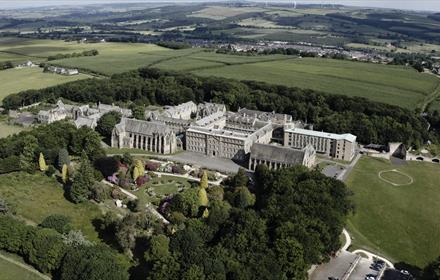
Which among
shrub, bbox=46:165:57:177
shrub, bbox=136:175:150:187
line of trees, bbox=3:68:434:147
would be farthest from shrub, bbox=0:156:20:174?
line of trees, bbox=3:68:434:147

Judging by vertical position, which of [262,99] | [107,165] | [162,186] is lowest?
[262,99]

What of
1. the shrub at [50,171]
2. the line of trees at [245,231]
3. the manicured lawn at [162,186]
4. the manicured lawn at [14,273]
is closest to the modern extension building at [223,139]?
the manicured lawn at [162,186]

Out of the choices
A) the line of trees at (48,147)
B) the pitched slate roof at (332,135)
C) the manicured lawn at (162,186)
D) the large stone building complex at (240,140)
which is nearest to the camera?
the manicured lawn at (162,186)

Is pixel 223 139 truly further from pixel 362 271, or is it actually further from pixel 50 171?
pixel 362 271

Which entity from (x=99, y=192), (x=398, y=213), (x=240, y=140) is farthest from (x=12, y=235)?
(x=398, y=213)

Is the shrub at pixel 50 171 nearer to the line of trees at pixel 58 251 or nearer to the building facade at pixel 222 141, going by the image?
the line of trees at pixel 58 251

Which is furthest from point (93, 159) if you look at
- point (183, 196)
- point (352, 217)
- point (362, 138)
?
point (362, 138)
